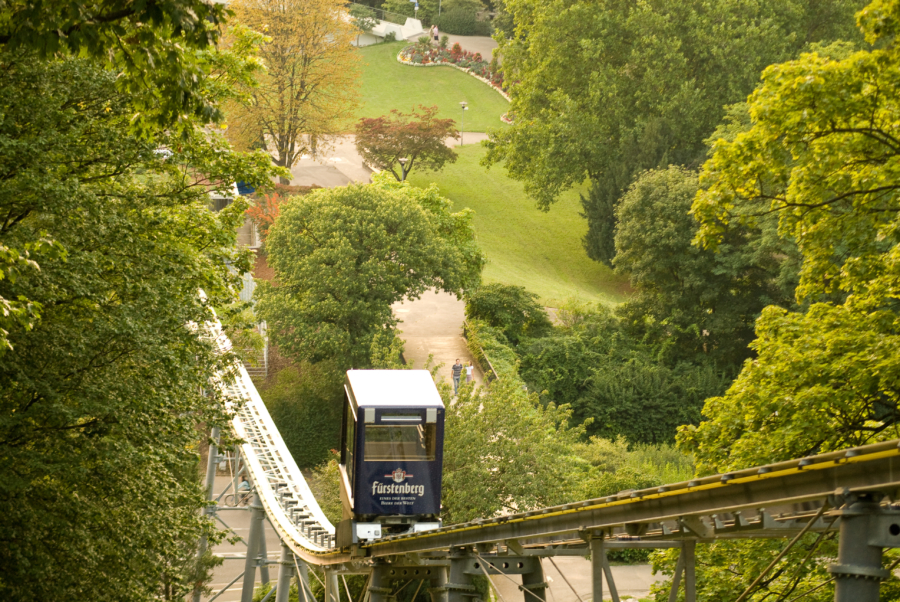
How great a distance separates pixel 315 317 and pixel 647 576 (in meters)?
16.4

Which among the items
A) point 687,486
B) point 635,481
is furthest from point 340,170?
point 687,486

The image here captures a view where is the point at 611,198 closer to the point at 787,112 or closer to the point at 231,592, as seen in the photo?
the point at 231,592

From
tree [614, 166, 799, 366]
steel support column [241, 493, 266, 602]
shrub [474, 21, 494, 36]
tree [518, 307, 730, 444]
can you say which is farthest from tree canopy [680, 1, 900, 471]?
shrub [474, 21, 494, 36]

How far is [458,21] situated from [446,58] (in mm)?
9183

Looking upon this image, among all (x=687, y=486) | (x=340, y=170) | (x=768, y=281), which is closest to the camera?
(x=687, y=486)

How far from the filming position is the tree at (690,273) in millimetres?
38656

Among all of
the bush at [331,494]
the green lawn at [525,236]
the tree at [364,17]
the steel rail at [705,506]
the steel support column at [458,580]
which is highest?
the tree at [364,17]

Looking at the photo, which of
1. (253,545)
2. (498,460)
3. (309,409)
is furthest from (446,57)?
(253,545)

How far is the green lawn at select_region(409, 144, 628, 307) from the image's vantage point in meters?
49.7

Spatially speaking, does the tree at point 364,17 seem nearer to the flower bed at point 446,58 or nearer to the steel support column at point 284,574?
the flower bed at point 446,58

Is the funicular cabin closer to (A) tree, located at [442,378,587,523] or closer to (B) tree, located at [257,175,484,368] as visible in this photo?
(A) tree, located at [442,378,587,523]

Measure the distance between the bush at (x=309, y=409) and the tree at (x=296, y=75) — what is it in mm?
23354

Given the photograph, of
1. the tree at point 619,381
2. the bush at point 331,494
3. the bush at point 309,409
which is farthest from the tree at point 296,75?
the bush at point 331,494

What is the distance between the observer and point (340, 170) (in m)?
64.6
